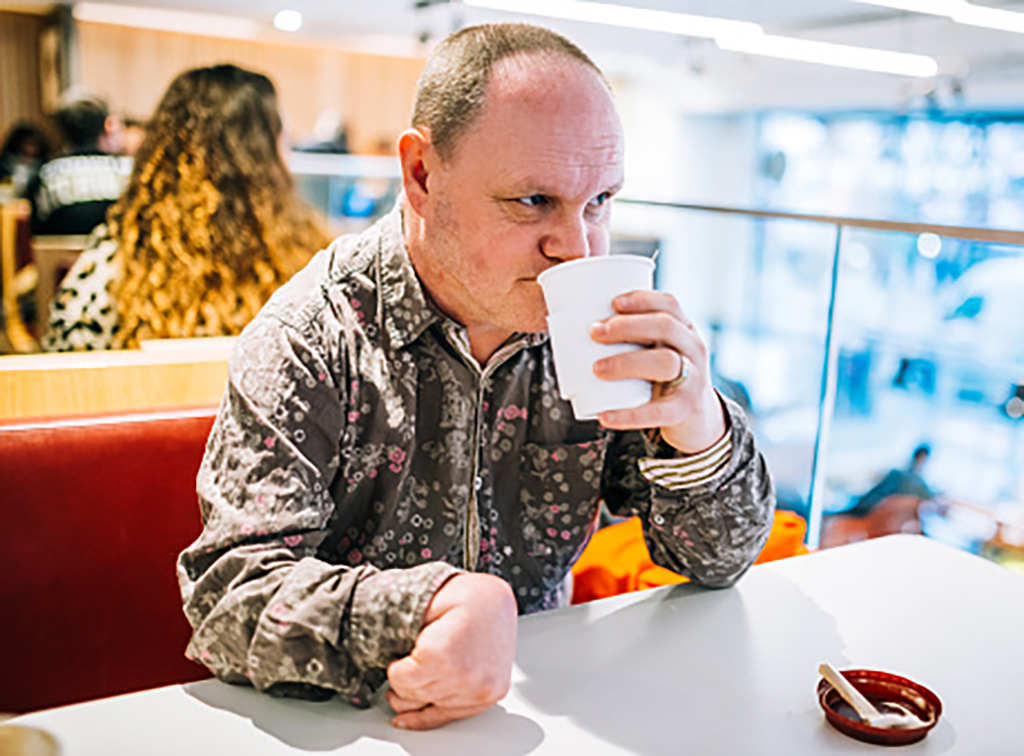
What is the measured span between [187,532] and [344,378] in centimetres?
42

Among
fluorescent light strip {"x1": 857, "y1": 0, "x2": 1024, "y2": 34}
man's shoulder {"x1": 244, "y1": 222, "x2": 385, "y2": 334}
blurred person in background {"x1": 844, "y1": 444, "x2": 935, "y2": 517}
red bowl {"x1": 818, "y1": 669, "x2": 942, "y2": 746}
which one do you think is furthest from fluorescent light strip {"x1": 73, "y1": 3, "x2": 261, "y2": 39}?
red bowl {"x1": 818, "y1": 669, "x2": 942, "y2": 746}

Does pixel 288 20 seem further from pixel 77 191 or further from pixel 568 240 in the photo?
pixel 568 240

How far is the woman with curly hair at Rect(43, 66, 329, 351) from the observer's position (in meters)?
2.26

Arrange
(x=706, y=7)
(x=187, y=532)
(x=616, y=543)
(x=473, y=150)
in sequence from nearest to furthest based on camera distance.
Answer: (x=473, y=150) < (x=187, y=532) < (x=616, y=543) < (x=706, y=7)

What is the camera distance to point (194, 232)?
229 cm

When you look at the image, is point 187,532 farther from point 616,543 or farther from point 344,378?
point 616,543

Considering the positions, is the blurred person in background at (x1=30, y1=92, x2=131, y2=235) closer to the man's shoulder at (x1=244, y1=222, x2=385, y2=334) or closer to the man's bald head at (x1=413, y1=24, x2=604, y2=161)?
the man's shoulder at (x1=244, y1=222, x2=385, y2=334)

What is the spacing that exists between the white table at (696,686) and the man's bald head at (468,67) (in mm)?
519

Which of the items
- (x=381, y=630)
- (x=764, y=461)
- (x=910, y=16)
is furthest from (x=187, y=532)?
(x=910, y=16)

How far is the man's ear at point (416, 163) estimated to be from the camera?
0.99 m

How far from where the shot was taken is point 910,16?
28.3ft

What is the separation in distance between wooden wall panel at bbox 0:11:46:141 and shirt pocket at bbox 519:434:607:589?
10973 mm

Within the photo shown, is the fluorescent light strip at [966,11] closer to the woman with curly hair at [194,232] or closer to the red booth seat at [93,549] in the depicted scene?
the woman with curly hair at [194,232]

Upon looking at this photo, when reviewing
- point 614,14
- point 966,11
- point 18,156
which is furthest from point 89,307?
point 18,156
